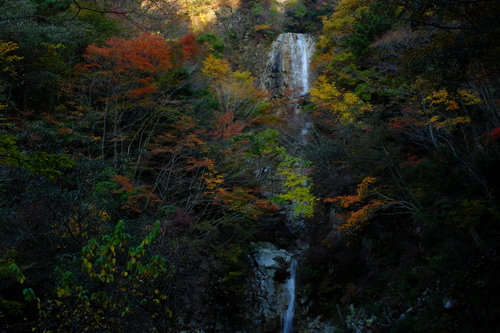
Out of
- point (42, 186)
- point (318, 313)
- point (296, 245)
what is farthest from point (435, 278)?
point (42, 186)

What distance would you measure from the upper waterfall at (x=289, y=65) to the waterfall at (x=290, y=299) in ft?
48.2

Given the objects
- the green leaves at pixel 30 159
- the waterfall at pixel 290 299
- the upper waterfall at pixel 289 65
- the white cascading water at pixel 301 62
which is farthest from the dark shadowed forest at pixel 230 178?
the upper waterfall at pixel 289 65

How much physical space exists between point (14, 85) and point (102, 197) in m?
7.93

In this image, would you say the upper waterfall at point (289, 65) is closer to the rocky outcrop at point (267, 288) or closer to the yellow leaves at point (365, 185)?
the rocky outcrop at point (267, 288)

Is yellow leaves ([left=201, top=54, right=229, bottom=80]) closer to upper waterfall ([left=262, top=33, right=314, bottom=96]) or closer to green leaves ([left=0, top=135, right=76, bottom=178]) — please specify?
upper waterfall ([left=262, top=33, right=314, bottom=96])

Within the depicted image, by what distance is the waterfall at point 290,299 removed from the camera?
12789 millimetres

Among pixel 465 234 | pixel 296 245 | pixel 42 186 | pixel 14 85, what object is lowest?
pixel 296 245

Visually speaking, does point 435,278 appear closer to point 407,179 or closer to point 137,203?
point 407,179

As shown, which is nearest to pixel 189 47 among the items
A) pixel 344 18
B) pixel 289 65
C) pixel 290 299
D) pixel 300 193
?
pixel 344 18

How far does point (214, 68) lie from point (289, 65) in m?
8.11

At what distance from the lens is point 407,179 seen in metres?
11.0

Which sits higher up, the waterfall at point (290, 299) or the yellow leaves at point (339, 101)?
the yellow leaves at point (339, 101)

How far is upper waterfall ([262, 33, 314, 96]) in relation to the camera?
2644 cm

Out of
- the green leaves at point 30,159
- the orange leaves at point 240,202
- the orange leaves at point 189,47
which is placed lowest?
the orange leaves at point 240,202
